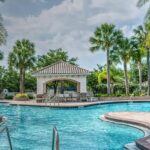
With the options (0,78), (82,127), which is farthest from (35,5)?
(0,78)

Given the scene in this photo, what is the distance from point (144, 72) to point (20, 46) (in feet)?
79.6

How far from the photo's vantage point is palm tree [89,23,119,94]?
3625 centimetres

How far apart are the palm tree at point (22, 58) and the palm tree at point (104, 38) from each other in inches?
313

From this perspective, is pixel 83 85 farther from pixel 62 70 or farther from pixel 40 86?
pixel 40 86

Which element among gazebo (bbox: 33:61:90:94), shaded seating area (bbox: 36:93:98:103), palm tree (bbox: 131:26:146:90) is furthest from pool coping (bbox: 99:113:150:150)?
palm tree (bbox: 131:26:146:90)

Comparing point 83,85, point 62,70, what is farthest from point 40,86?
point 83,85

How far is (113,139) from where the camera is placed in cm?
1039

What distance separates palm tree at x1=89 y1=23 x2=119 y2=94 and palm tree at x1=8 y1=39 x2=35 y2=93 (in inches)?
313

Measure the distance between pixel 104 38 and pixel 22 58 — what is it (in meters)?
10.4

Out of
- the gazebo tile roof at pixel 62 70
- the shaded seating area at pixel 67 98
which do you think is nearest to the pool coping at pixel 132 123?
the shaded seating area at pixel 67 98

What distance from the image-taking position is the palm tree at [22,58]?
38.0 metres

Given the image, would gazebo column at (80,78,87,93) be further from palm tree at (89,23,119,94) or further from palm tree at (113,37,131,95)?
palm tree at (113,37,131,95)

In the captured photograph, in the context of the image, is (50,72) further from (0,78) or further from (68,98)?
(0,78)

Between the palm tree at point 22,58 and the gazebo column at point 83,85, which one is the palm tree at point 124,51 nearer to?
the gazebo column at point 83,85
